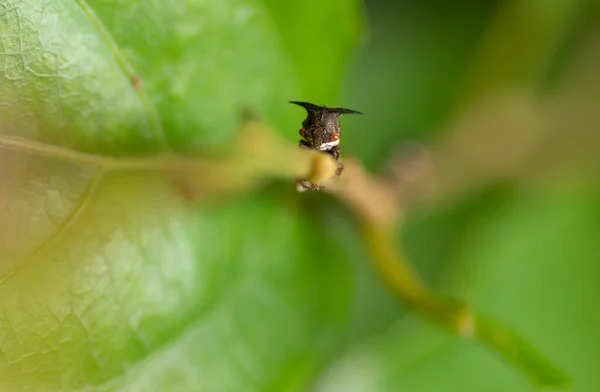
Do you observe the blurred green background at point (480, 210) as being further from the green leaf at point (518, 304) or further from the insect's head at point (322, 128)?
the insect's head at point (322, 128)

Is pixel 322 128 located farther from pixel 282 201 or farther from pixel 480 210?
pixel 480 210

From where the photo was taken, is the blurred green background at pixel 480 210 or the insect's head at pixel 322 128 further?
the blurred green background at pixel 480 210

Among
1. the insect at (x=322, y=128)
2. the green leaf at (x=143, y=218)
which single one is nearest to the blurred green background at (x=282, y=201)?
the green leaf at (x=143, y=218)

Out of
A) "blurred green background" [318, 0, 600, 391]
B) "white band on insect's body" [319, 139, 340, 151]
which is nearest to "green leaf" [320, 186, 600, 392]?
"blurred green background" [318, 0, 600, 391]

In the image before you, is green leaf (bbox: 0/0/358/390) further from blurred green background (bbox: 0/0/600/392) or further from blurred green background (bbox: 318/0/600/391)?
blurred green background (bbox: 318/0/600/391)

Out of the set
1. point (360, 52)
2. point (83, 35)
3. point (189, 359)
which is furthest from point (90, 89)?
point (360, 52)

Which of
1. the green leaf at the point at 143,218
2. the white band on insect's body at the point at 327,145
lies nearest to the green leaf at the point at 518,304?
the green leaf at the point at 143,218

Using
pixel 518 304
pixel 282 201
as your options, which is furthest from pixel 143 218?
pixel 518 304

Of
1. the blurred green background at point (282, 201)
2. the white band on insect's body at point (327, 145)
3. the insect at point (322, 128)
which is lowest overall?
the white band on insect's body at point (327, 145)

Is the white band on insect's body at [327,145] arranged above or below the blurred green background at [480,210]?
below

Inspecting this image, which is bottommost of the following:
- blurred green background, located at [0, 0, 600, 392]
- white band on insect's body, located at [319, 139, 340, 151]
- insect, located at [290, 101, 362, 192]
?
white band on insect's body, located at [319, 139, 340, 151]

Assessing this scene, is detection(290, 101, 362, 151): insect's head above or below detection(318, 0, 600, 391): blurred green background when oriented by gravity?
below
